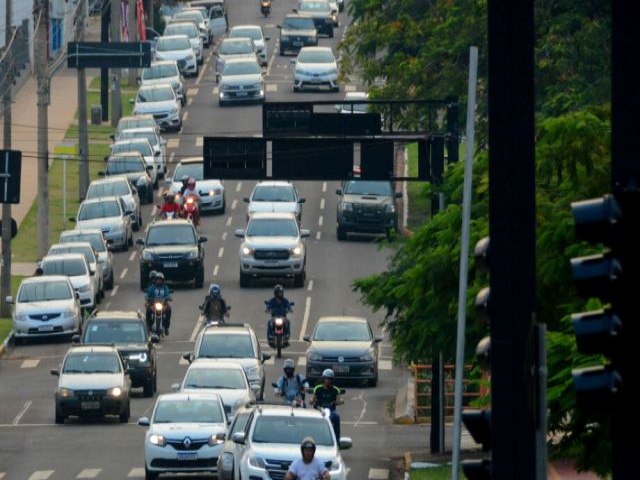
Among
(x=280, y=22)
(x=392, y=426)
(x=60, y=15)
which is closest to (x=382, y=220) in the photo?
(x=392, y=426)

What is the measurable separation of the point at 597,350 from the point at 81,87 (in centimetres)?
6088

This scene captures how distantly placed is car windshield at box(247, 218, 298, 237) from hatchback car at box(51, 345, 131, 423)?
50.8 ft

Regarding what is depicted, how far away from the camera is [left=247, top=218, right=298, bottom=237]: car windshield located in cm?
5369

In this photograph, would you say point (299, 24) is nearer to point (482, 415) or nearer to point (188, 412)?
point (188, 412)

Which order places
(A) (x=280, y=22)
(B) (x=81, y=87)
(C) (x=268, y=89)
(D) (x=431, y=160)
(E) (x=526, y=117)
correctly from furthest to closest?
(A) (x=280, y=22) < (C) (x=268, y=89) < (B) (x=81, y=87) < (D) (x=431, y=160) < (E) (x=526, y=117)

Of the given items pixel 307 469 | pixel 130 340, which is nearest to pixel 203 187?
pixel 130 340

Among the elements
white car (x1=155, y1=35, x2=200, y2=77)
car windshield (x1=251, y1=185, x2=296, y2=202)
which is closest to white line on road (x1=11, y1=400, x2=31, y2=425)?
car windshield (x1=251, y1=185, x2=296, y2=202)

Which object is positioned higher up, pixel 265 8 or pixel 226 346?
pixel 265 8

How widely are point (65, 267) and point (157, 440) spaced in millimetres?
19822

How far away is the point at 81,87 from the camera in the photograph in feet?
222

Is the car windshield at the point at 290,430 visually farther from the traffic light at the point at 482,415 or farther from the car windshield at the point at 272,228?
the car windshield at the point at 272,228

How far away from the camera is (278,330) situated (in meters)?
45.4

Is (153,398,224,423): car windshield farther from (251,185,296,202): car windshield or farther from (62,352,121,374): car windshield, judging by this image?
(251,185,296,202): car windshield

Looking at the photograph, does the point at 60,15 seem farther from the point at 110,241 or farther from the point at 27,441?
the point at 27,441
